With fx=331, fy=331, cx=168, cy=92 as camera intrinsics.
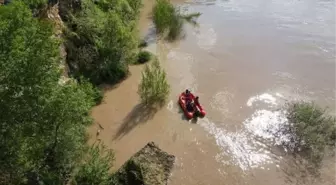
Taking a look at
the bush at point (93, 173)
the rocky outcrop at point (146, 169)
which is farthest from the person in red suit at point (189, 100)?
the bush at point (93, 173)

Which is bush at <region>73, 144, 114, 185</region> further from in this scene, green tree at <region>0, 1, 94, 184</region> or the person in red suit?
the person in red suit

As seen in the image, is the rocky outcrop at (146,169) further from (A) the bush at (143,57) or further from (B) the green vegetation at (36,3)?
(A) the bush at (143,57)

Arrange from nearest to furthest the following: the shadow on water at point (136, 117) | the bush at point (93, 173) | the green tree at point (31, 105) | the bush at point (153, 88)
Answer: the green tree at point (31, 105)
the bush at point (93, 173)
the shadow on water at point (136, 117)
the bush at point (153, 88)

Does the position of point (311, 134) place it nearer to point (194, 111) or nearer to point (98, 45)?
point (194, 111)

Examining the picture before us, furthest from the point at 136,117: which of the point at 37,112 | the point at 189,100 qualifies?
the point at 37,112

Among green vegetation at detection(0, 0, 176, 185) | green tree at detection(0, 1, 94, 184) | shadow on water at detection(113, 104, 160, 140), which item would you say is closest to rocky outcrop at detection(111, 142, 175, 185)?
green vegetation at detection(0, 0, 176, 185)

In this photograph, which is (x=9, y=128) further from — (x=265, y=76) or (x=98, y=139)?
(x=265, y=76)
